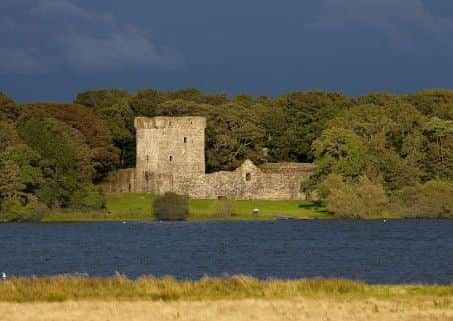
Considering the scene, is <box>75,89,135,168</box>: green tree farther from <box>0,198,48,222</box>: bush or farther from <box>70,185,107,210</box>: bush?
<box>0,198,48,222</box>: bush

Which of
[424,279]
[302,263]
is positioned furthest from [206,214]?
[424,279]

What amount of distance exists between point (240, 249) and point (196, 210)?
72.0ft

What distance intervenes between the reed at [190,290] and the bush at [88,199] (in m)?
40.2

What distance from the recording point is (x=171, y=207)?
63.1 meters

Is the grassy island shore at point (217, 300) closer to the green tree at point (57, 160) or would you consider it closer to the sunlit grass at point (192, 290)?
the sunlit grass at point (192, 290)

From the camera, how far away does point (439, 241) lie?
159ft

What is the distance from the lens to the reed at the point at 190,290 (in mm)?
22688

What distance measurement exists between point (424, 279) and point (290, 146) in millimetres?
50254

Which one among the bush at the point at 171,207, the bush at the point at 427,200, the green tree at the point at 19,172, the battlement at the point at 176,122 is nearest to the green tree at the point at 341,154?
the bush at the point at 427,200

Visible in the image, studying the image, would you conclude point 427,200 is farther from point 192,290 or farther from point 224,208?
point 192,290

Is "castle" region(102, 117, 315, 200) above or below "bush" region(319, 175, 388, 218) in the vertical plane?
above

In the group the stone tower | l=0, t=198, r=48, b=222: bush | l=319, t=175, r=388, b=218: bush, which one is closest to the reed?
l=0, t=198, r=48, b=222: bush

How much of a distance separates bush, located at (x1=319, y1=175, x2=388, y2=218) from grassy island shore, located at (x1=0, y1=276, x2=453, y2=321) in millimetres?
38100

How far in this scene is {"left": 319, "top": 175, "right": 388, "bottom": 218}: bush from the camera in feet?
206
